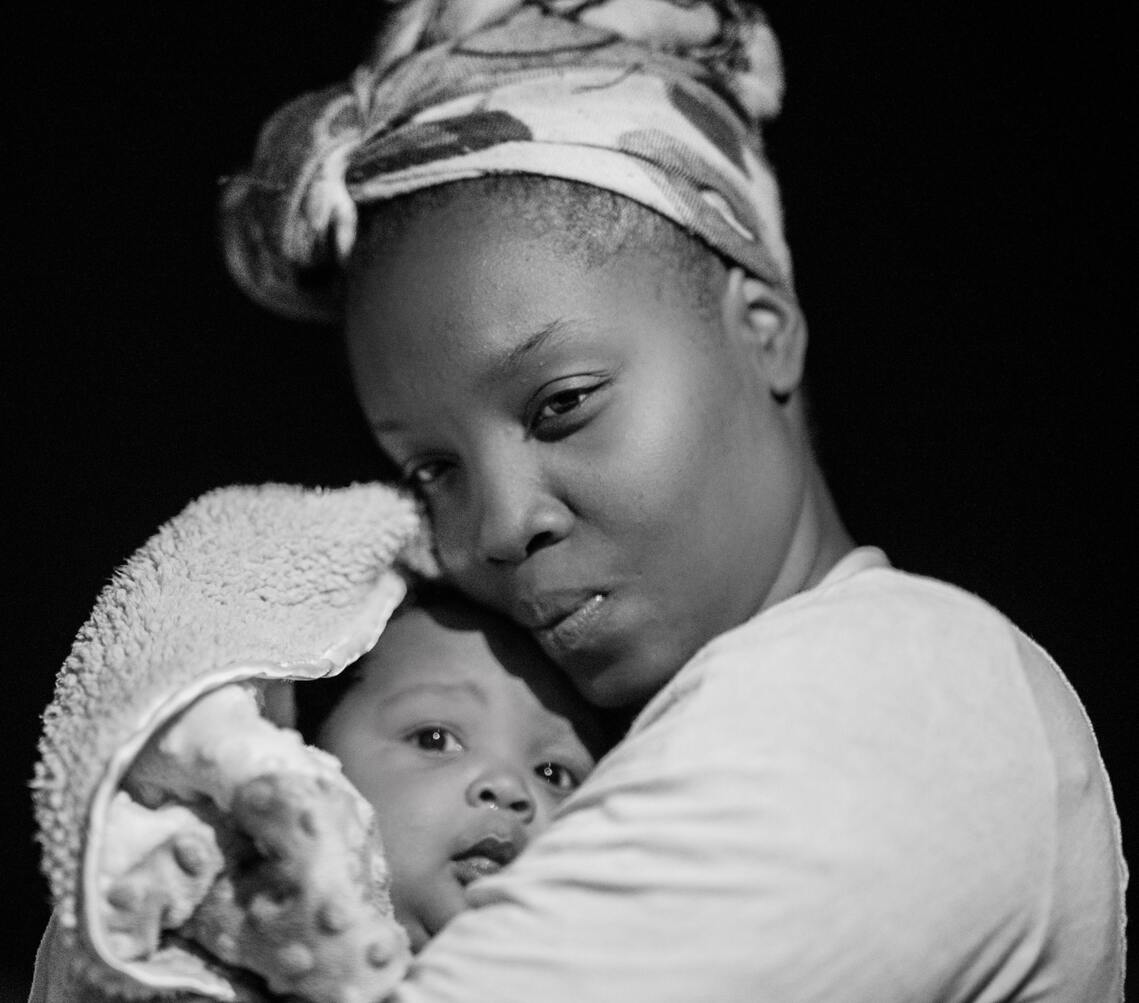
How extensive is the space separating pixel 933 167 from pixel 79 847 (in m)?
1.06

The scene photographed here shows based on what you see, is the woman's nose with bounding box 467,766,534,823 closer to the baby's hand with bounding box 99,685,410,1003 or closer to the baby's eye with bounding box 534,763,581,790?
the baby's eye with bounding box 534,763,581,790

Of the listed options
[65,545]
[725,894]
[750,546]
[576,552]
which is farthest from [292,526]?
[65,545]

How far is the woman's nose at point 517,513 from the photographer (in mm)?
1165

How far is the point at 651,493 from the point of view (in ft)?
3.79

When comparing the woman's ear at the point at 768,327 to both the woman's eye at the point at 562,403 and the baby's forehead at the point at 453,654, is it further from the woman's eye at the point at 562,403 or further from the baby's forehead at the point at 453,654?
the baby's forehead at the point at 453,654

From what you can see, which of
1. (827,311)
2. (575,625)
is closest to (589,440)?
(575,625)

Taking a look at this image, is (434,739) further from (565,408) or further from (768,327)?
(768,327)

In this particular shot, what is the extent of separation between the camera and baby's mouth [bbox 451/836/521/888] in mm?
1151

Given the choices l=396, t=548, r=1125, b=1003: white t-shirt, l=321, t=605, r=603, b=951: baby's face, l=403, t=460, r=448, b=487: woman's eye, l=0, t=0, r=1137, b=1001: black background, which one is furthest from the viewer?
l=0, t=0, r=1137, b=1001: black background

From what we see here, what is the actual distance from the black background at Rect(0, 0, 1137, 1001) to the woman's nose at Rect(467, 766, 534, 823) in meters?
0.48

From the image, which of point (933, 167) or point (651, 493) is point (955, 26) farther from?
point (651, 493)

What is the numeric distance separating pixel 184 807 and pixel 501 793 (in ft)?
0.88

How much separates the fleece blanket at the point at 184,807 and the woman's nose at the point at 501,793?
14cm

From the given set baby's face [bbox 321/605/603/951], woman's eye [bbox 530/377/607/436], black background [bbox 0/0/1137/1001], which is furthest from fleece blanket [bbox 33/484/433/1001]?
black background [bbox 0/0/1137/1001]
